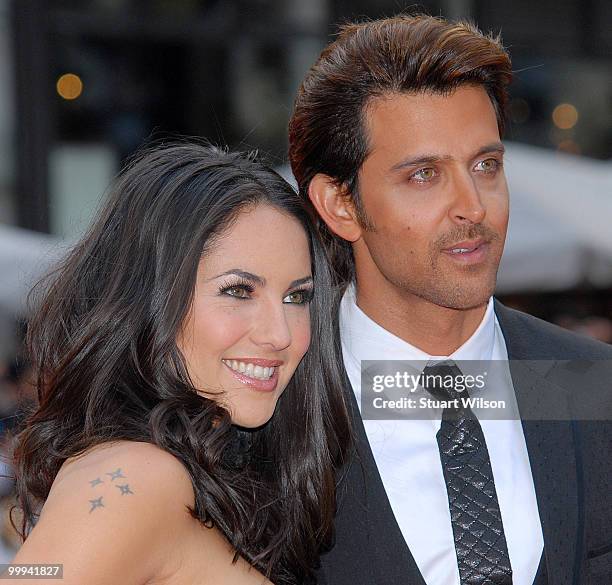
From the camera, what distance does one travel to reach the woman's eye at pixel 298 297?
2.72m

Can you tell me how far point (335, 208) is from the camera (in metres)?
3.06

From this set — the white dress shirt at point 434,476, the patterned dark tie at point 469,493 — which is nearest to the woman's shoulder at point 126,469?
the white dress shirt at point 434,476

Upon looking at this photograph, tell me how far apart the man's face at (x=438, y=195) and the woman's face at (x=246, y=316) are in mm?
324

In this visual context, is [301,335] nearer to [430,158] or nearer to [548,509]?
[430,158]

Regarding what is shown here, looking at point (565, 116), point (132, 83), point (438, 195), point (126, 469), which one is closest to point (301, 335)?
point (438, 195)

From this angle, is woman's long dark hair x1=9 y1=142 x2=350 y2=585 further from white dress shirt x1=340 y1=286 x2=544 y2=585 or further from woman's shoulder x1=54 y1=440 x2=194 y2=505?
white dress shirt x1=340 y1=286 x2=544 y2=585

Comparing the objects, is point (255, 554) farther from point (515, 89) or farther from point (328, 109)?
point (515, 89)

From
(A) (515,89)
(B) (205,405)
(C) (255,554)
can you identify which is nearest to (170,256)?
(B) (205,405)

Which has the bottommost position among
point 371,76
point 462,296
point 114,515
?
point 114,515

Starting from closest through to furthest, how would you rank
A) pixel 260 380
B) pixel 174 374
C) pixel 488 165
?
1. pixel 174 374
2. pixel 260 380
3. pixel 488 165

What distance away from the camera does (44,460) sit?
2492mm

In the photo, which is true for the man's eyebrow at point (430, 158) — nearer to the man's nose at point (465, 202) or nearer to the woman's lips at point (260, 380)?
the man's nose at point (465, 202)

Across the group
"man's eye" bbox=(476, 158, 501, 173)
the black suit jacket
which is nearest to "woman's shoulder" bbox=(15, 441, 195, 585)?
the black suit jacket

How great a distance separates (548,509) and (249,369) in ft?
2.93
